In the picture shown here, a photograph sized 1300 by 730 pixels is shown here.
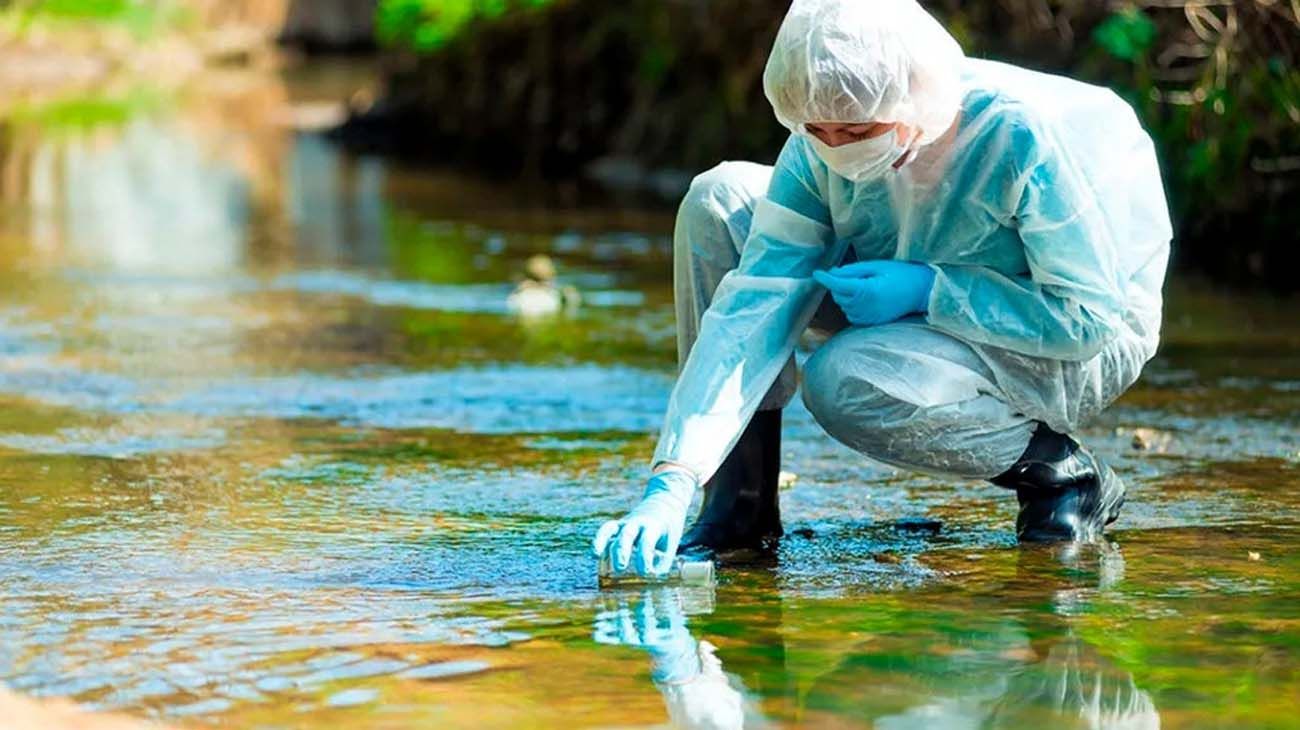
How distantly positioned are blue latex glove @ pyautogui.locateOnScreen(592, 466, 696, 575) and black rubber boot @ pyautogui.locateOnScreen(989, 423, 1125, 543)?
725 millimetres

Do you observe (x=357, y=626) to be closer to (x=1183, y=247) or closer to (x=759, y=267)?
(x=759, y=267)

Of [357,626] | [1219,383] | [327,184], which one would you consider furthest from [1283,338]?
[327,184]

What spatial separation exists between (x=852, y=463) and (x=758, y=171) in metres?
1.10

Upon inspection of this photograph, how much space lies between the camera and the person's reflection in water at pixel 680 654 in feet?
9.42

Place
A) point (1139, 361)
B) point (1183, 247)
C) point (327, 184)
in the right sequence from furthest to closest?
point (327, 184) < point (1183, 247) < point (1139, 361)

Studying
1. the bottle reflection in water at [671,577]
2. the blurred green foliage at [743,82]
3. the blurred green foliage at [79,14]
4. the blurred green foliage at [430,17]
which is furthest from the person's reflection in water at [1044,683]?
the blurred green foliage at [79,14]

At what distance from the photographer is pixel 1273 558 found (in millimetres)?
3789

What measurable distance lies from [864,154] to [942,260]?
328 mm

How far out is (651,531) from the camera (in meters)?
3.42

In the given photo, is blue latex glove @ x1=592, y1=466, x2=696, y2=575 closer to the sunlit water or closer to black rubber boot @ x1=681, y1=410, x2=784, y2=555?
the sunlit water

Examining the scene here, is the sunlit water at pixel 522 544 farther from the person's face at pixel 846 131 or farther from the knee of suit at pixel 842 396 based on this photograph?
the person's face at pixel 846 131

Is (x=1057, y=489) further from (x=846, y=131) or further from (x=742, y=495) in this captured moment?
(x=846, y=131)

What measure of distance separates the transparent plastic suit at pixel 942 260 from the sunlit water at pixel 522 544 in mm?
276

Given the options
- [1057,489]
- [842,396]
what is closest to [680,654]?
[842,396]
